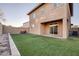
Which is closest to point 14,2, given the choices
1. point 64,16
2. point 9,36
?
point 9,36

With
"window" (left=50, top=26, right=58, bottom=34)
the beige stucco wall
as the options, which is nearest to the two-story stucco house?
"window" (left=50, top=26, right=58, bottom=34)

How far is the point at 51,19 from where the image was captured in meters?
6.84

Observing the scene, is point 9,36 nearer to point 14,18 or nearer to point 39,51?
point 14,18

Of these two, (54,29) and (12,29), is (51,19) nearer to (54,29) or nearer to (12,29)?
(54,29)

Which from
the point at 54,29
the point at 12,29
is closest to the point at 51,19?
the point at 54,29

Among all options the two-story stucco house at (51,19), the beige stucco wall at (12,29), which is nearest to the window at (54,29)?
the two-story stucco house at (51,19)

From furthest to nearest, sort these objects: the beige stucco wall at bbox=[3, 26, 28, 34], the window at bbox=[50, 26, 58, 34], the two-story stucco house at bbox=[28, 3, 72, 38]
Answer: the window at bbox=[50, 26, 58, 34]
the two-story stucco house at bbox=[28, 3, 72, 38]
the beige stucco wall at bbox=[3, 26, 28, 34]

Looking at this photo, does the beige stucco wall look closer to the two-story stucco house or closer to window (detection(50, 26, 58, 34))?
the two-story stucco house

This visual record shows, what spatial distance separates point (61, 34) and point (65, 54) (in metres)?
2.95

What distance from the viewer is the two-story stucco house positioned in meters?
6.23

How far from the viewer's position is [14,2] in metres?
4.55

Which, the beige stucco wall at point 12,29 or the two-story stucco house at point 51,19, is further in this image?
the two-story stucco house at point 51,19

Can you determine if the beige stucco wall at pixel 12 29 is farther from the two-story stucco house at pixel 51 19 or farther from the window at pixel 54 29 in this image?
the window at pixel 54 29

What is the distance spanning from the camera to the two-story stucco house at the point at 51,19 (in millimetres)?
6230
